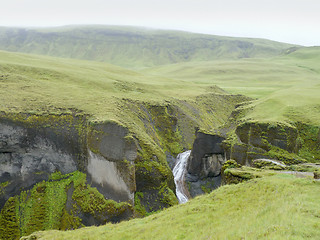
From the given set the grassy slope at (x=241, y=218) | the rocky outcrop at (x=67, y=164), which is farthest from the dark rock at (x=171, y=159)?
the grassy slope at (x=241, y=218)

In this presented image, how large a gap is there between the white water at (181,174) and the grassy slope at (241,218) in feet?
87.6

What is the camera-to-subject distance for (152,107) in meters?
57.5

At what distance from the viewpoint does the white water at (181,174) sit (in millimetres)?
44572

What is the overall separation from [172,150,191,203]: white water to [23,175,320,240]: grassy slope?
2670 cm

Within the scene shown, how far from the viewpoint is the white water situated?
4457 centimetres

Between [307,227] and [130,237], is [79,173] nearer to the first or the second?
[130,237]

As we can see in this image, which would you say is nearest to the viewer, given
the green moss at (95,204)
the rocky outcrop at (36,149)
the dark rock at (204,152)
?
the green moss at (95,204)

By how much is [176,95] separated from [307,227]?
65364mm

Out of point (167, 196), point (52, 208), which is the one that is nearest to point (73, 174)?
point (52, 208)

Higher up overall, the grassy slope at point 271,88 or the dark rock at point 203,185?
the grassy slope at point 271,88

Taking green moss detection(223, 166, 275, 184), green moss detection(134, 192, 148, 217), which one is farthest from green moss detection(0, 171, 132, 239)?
green moss detection(223, 166, 275, 184)

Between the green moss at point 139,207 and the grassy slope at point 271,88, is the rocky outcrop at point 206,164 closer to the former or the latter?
the grassy slope at point 271,88

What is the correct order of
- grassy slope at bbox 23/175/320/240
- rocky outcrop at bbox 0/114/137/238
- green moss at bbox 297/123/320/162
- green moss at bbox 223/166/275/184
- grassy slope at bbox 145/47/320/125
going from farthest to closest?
1. grassy slope at bbox 145/47/320/125
2. rocky outcrop at bbox 0/114/137/238
3. green moss at bbox 297/123/320/162
4. green moss at bbox 223/166/275/184
5. grassy slope at bbox 23/175/320/240

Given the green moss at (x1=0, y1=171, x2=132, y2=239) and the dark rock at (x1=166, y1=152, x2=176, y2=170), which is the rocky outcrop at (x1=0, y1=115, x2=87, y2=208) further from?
the dark rock at (x1=166, y1=152, x2=176, y2=170)
